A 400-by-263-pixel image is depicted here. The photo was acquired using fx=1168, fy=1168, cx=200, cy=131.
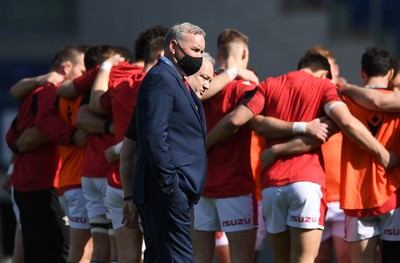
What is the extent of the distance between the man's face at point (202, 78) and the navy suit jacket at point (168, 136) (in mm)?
283

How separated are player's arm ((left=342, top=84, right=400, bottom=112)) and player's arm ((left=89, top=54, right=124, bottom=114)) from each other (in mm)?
1999

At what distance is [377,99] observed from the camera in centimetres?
864

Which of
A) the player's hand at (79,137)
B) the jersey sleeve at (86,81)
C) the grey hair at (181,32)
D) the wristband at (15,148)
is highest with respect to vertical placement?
the grey hair at (181,32)

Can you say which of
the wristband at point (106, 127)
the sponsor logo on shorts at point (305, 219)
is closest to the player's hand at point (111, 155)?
the wristband at point (106, 127)

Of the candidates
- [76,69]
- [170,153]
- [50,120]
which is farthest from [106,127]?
[170,153]

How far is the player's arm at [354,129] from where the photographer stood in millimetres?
8508

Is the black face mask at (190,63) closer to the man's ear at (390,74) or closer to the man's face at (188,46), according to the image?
the man's face at (188,46)

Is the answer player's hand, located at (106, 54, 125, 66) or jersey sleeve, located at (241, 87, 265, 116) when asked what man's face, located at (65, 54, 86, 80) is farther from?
jersey sleeve, located at (241, 87, 265, 116)

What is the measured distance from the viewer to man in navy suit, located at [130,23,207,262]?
7.23m

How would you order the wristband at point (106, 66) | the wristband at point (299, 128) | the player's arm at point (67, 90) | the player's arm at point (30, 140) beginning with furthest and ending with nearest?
1. the player's arm at point (30, 140)
2. the player's arm at point (67, 90)
3. the wristband at point (106, 66)
4. the wristband at point (299, 128)

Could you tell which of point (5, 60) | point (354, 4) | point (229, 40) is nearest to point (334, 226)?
point (229, 40)

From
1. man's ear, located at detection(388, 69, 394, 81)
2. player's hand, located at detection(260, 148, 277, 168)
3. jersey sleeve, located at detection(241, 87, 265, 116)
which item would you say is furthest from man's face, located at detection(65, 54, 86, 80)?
man's ear, located at detection(388, 69, 394, 81)

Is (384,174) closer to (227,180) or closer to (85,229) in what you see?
(227,180)

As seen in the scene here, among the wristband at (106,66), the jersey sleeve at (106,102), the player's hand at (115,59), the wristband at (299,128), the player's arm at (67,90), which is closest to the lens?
the wristband at (299,128)
